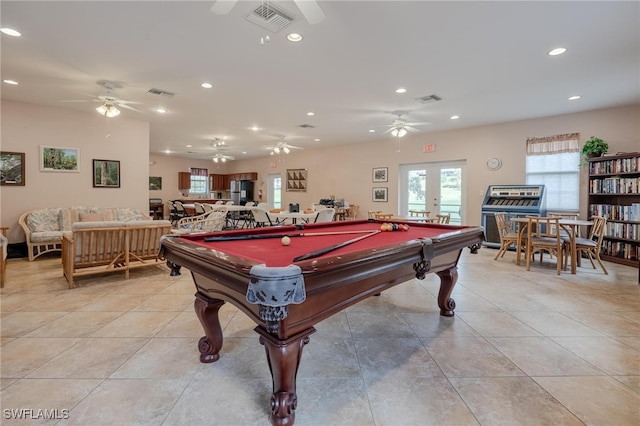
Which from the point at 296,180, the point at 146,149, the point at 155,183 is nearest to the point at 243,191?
the point at 296,180

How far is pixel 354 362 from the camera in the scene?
6.75ft

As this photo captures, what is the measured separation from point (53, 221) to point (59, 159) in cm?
120

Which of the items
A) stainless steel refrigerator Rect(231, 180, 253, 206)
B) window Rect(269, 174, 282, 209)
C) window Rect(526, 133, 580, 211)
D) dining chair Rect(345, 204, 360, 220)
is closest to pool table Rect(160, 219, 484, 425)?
window Rect(526, 133, 580, 211)

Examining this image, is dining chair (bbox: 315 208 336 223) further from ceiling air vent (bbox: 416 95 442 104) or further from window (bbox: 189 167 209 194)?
window (bbox: 189 167 209 194)

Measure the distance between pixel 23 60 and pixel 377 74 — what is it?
444 centimetres

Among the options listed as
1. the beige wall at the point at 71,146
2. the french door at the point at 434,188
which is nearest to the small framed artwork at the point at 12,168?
the beige wall at the point at 71,146

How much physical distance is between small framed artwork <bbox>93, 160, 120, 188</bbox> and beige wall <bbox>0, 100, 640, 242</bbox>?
0.09 meters

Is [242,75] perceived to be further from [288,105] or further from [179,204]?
[179,204]

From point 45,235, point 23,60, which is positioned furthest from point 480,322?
point 45,235

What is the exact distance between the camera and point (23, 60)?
3615 millimetres

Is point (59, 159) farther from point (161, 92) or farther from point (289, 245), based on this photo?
point (289, 245)

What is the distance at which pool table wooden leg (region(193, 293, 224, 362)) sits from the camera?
195 centimetres

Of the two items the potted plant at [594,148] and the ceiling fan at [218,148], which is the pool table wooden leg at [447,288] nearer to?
the potted plant at [594,148]

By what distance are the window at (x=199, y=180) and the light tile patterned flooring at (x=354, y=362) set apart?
1034 centimetres
